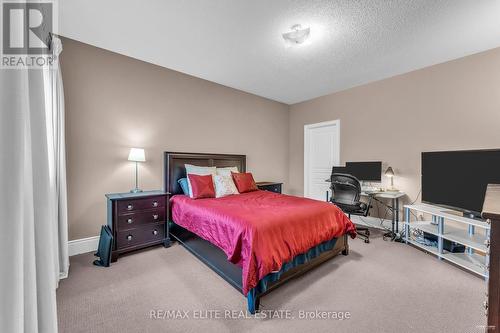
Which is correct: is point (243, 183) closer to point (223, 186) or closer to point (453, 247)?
point (223, 186)

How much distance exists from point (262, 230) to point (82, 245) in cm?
250

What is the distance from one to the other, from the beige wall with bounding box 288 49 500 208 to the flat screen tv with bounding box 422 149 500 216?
428 mm

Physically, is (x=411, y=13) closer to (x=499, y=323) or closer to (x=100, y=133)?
(x=499, y=323)

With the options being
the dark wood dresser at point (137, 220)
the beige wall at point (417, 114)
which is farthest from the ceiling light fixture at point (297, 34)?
the dark wood dresser at point (137, 220)

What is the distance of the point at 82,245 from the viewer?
A: 8.87ft

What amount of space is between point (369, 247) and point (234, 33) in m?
3.32

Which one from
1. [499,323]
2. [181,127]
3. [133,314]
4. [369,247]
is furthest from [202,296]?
[181,127]

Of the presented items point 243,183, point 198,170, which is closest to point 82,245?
point 198,170

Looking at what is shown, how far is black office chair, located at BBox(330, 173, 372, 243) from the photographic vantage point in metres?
3.18

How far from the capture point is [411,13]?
6.92 feet

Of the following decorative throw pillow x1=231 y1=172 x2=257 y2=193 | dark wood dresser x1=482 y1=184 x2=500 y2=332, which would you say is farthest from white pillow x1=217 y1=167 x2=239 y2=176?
dark wood dresser x1=482 y1=184 x2=500 y2=332

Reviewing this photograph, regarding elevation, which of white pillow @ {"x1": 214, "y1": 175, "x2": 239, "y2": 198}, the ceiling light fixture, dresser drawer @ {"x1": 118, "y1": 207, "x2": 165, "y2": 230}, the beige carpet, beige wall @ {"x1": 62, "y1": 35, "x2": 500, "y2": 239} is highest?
the ceiling light fixture

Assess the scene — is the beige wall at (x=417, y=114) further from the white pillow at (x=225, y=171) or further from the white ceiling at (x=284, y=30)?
the white pillow at (x=225, y=171)

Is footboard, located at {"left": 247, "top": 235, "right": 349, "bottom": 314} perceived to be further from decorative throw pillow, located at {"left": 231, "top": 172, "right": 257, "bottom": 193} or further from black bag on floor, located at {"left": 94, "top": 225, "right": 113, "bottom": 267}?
black bag on floor, located at {"left": 94, "top": 225, "right": 113, "bottom": 267}
